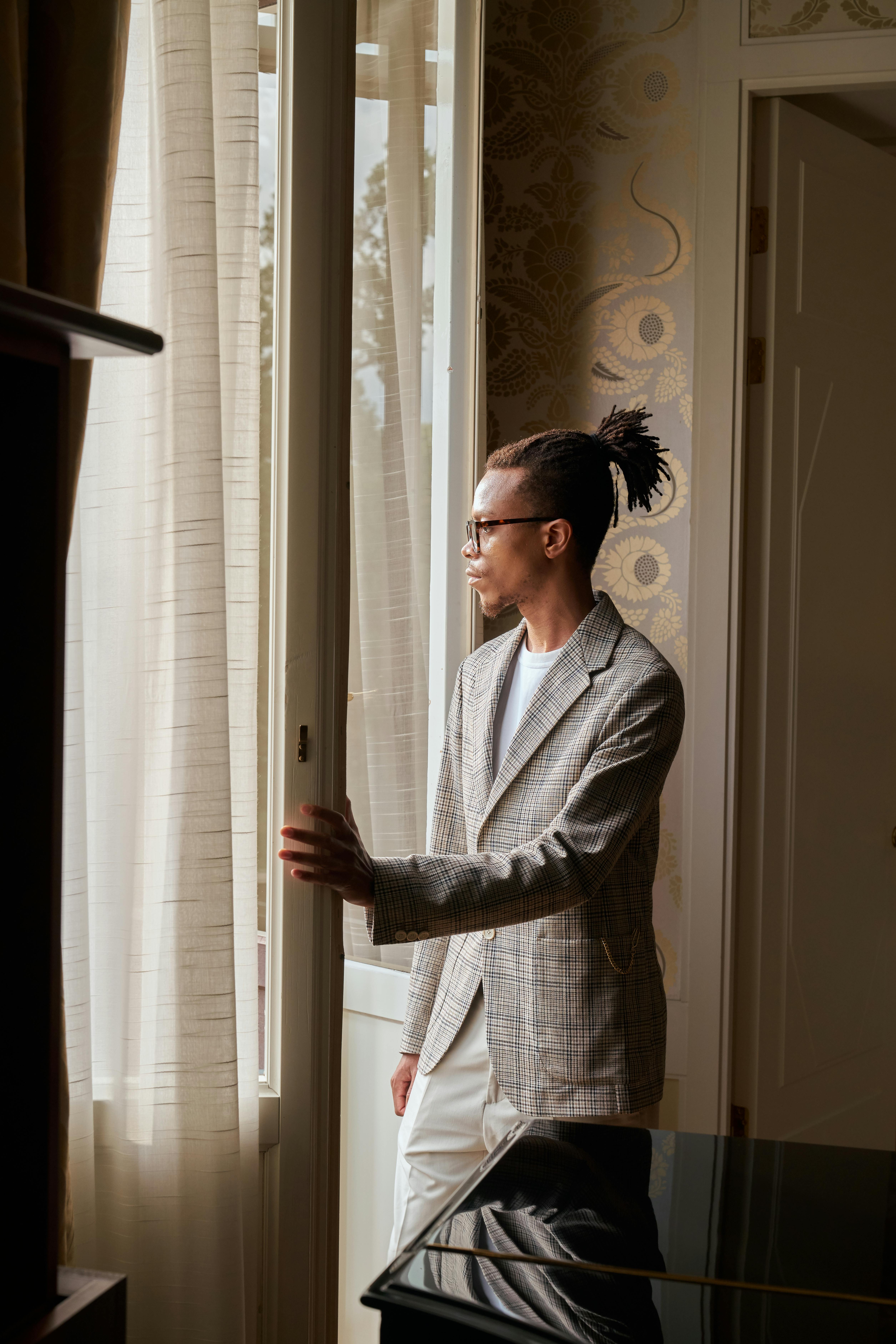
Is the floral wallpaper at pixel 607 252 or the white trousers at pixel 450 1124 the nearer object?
the white trousers at pixel 450 1124

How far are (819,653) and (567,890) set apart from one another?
4.55 feet

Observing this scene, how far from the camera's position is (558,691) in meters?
1.68

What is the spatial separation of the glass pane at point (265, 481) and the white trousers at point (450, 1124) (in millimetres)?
355

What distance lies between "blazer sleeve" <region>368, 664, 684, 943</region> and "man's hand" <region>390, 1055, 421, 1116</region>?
0.44 meters

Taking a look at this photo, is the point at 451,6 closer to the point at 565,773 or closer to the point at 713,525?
the point at 713,525

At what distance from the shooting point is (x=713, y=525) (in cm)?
245

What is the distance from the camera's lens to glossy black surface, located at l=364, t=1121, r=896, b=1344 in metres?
0.79

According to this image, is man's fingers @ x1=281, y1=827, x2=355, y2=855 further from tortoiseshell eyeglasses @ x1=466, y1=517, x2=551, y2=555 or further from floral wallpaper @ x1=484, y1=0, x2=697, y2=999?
floral wallpaper @ x1=484, y1=0, x2=697, y2=999

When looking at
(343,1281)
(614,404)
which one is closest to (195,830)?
(343,1281)

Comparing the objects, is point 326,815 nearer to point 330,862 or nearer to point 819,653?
point 330,862

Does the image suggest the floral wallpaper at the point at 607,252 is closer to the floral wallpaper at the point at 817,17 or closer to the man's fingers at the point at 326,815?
the floral wallpaper at the point at 817,17

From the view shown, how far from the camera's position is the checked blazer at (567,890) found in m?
1.46

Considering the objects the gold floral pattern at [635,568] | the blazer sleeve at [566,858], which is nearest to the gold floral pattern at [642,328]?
the gold floral pattern at [635,568]

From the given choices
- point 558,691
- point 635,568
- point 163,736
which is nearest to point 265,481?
point 163,736
